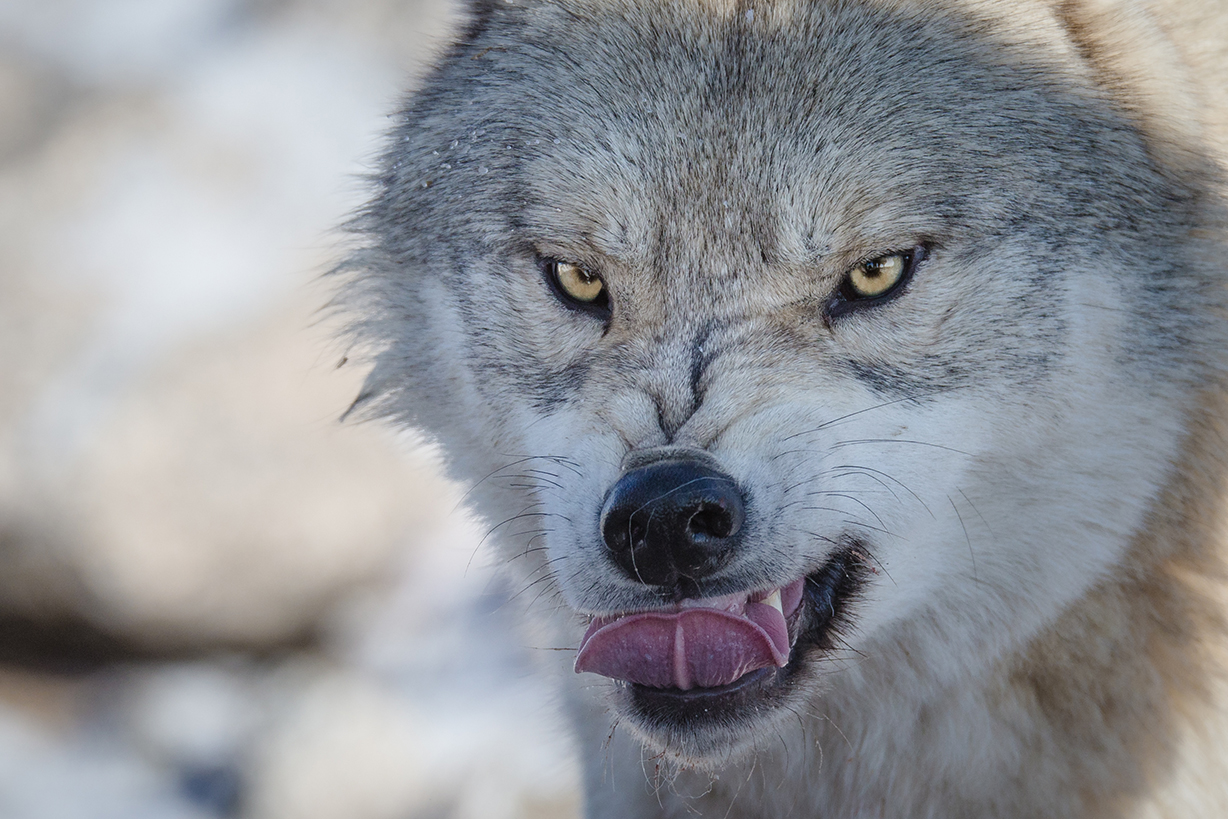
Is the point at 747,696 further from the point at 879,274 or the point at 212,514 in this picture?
the point at 212,514

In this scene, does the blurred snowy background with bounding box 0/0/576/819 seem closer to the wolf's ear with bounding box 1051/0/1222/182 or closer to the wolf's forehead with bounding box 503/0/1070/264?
the wolf's forehead with bounding box 503/0/1070/264

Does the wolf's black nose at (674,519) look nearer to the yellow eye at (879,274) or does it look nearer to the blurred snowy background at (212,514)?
the yellow eye at (879,274)

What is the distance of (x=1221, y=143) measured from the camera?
2152 millimetres

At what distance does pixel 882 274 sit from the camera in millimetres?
1985

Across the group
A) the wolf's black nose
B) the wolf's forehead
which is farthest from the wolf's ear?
the wolf's black nose

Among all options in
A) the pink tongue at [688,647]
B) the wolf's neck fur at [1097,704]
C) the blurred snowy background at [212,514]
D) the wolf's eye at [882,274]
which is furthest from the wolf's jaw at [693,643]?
the blurred snowy background at [212,514]

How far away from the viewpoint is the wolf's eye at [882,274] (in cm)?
198

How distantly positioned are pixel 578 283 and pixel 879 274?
0.56 metres

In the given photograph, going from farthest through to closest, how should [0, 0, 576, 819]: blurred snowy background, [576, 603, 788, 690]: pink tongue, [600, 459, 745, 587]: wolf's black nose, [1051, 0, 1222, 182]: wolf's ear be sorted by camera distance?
[0, 0, 576, 819]: blurred snowy background → [1051, 0, 1222, 182]: wolf's ear → [576, 603, 788, 690]: pink tongue → [600, 459, 745, 587]: wolf's black nose

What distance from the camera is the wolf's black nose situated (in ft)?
5.64

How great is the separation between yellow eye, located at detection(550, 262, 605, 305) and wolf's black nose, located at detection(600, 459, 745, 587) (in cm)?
49

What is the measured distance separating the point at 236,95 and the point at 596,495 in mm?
4622

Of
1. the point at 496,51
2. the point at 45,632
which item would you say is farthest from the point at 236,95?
the point at 496,51

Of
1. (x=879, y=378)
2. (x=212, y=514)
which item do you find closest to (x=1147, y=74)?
(x=879, y=378)
